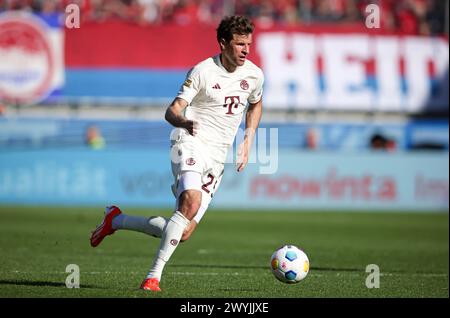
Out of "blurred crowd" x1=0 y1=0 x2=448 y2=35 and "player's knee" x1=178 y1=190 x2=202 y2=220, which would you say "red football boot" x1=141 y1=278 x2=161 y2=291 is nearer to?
"player's knee" x1=178 y1=190 x2=202 y2=220

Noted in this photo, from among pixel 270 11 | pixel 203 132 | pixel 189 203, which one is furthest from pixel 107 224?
pixel 270 11

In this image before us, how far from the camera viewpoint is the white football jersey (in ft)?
32.0

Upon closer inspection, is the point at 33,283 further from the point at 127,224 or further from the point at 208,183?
the point at 208,183

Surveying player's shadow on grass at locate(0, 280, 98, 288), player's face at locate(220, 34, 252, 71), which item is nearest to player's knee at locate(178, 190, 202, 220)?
player's shadow on grass at locate(0, 280, 98, 288)

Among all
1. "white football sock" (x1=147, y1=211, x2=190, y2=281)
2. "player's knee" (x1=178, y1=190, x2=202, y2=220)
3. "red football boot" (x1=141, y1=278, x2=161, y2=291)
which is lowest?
"red football boot" (x1=141, y1=278, x2=161, y2=291)

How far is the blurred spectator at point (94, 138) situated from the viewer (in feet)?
94.5

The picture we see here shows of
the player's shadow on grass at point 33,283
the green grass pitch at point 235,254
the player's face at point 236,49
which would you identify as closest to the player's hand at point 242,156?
the player's face at point 236,49

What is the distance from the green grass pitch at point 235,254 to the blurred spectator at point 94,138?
13.8ft

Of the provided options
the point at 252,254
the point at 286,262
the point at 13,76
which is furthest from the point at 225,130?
the point at 13,76

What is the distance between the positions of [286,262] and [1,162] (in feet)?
54.3

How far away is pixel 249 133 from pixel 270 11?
2278cm

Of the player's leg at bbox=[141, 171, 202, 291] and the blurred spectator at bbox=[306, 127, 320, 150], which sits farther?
the blurred spectator at bbox=[306, 127, 320, 150]

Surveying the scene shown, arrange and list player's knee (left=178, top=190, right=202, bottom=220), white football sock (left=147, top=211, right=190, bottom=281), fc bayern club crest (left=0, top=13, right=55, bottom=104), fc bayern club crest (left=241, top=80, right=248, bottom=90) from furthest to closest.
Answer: fc bayern club crest (left=0, top=13, right=55, bottom=104)
fc bayern club crest (left=241, top=80, right=248, bottom=90)
player's knee (left=178, top=190, right=202, bottom=220)
white football sock (left=147, top=211, right=190, bottom=281)
